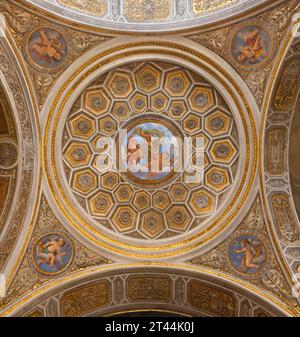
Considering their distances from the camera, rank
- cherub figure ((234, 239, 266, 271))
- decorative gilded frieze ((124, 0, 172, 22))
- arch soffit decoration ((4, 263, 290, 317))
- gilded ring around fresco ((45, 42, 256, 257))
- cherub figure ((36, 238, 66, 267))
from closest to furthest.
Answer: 1. arch soffit decoration ((4, 263, 290, 317))
2. cherub figure ((234, 239, 266, 271))
3. cherub figure ((36, 238, 66, 267))
4. decorative gilded frieze ((124, 0, 172, 22))
5. gilded ring around fresco ((45, 42, 256, 257))

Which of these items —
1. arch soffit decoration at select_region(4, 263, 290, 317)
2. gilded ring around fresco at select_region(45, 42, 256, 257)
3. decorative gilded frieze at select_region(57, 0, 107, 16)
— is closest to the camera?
arch soffit decoration at select_region(4, 263, 290, 317)

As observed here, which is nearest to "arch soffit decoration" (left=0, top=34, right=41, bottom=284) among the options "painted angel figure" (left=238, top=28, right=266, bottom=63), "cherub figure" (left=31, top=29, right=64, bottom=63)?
"cherub figure" (left=31, top=29, right=64, bottom=63)

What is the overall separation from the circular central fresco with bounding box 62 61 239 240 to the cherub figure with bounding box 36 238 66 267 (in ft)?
5.08

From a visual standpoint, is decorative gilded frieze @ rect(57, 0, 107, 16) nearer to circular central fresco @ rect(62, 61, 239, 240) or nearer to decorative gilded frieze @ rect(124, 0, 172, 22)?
decorative gilded frieze @ rect(124, 0, 172, 22)

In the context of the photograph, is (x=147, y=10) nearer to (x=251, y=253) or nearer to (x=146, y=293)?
(x=251, y=253)

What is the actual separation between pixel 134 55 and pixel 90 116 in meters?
2.50

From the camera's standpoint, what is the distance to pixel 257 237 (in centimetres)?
1559

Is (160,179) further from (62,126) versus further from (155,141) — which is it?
(62,126)

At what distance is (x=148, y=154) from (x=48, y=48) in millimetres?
4665

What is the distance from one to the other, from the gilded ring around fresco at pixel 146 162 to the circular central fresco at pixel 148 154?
0.03m

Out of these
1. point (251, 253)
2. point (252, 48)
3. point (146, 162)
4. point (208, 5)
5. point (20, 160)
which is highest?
point (208, 5)

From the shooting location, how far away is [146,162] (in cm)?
1697

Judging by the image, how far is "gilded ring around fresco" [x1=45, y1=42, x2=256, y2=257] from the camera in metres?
16.4

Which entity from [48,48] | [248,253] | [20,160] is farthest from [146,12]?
[248,253]
